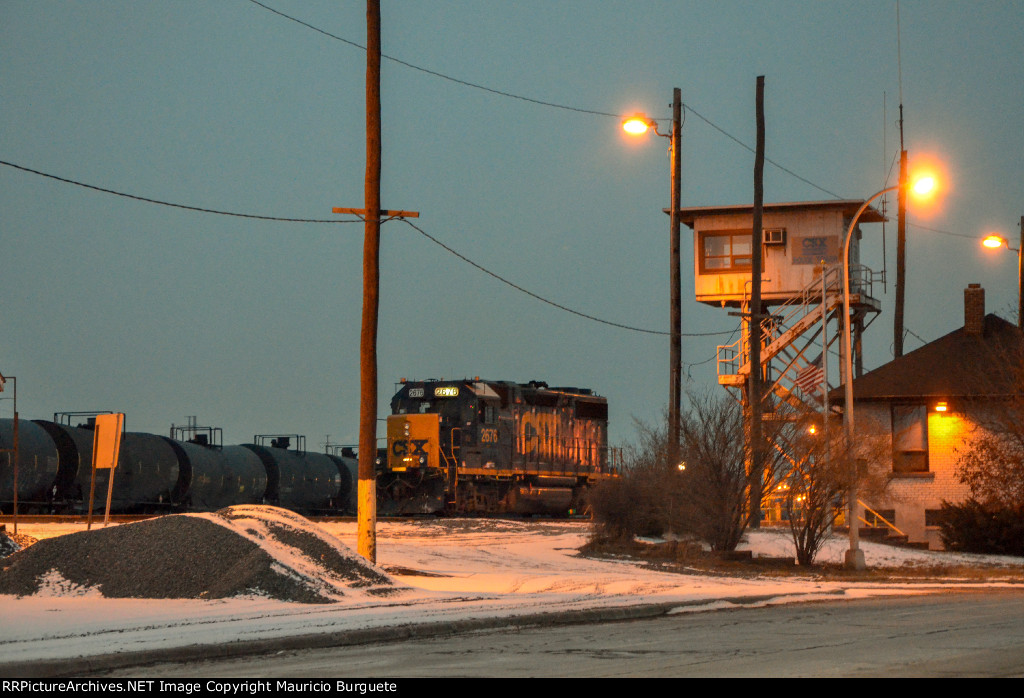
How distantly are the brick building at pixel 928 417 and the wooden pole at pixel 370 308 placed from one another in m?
18.7

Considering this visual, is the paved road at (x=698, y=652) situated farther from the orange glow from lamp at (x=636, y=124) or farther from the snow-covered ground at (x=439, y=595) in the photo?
the orange glow from lamp at (x=636, y=124)

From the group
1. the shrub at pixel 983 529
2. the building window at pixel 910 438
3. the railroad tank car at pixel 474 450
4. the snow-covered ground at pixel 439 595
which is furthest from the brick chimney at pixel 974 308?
the railroad tank car at pixel 474 450

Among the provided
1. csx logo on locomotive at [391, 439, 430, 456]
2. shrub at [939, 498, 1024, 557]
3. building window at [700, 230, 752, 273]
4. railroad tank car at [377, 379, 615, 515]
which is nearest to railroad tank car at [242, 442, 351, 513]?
railroad tank car at [377, 379, 615, 515]

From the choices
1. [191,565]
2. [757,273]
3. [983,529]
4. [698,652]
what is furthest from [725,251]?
[698,652]

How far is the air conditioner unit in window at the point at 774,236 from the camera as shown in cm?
4062

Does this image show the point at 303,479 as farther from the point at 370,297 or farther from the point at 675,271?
the point at 370,297

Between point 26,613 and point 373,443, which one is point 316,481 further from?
point 26,613

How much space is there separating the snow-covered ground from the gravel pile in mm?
327

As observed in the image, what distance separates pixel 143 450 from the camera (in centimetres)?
3403

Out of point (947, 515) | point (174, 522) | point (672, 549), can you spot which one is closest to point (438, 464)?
point (672, 549)

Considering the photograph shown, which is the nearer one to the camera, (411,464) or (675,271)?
(675,271)

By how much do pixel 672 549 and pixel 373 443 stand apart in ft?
34.2

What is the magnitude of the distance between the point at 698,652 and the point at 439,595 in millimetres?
6430

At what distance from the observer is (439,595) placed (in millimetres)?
16344
